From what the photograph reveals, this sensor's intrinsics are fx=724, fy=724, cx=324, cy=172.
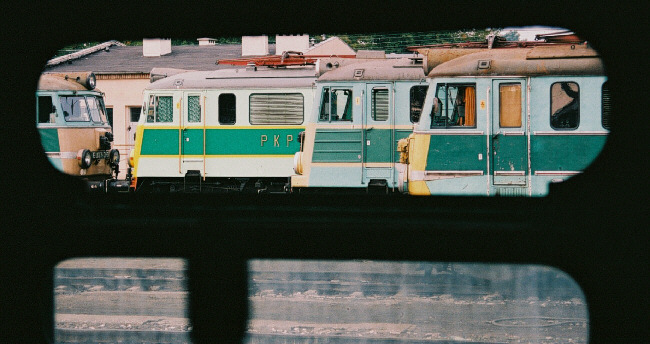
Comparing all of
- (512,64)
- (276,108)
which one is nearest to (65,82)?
(276,108)

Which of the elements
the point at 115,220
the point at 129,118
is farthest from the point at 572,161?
the point at 129,118

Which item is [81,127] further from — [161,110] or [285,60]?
[285,60]

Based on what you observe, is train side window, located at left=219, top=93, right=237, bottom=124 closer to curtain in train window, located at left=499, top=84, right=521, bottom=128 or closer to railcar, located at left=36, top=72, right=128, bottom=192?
railcar, located at left=36, top=72, right=128, bottom=192

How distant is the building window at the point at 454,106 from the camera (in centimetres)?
743

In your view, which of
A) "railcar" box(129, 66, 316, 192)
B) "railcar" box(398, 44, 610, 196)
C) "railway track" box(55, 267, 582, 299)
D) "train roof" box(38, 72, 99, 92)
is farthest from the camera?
"railcar" box(129, 66, 316, 192)

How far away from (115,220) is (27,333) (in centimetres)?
55

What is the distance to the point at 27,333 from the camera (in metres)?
2.83

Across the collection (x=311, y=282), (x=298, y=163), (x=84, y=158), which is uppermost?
(x=84, y=158)

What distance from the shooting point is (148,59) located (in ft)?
63.8

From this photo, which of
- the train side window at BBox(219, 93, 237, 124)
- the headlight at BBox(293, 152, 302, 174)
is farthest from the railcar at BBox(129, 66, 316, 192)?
the headlight at BBox(293, 152, 302, 174)

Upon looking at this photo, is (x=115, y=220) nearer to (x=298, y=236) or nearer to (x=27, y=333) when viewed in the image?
(x=27, y=333)

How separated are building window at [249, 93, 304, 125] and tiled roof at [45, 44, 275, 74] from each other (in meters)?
5.53

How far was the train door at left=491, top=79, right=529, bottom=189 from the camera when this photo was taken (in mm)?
7191

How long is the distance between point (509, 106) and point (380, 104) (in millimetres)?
2688
